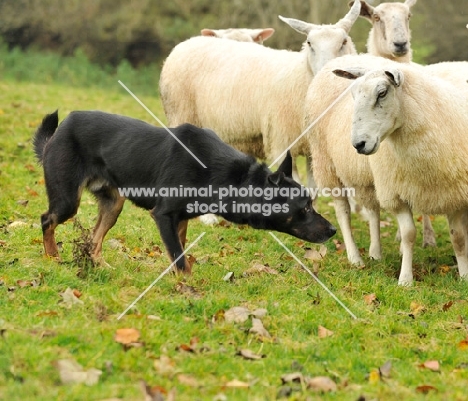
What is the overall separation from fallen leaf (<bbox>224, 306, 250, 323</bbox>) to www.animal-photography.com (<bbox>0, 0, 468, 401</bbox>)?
13mm

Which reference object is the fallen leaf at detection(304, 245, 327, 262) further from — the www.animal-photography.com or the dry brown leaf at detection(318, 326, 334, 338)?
the dry brown leaf at detection(318, 326, 334, 338)

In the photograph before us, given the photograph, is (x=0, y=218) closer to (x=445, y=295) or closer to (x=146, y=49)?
(x=445, y=295)

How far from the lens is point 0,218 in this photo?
25.9 ft

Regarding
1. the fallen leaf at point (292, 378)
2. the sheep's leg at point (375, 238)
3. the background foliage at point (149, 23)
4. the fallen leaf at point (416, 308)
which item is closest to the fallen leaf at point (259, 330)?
the fallen leaf at point (292, 378)

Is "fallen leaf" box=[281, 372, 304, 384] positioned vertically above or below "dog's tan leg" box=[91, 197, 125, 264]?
above

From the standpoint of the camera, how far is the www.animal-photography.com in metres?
4.35

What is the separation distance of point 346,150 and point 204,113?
2959 mm

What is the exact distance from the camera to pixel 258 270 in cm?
644

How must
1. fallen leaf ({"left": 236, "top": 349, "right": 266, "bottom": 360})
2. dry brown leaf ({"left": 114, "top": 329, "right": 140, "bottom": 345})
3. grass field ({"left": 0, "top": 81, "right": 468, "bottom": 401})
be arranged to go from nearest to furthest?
grass field ({"left": 0, "top": 81, "right": 468, "bottom": 401}) < dry brown leaf ({"left": 114, "top": 329, "right": 140, "bottom": 345}) < fallen leaf ({"left": 236, "top": 349, "right": 266, "bottom": 360})

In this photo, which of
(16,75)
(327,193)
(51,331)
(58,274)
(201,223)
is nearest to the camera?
(51,331)

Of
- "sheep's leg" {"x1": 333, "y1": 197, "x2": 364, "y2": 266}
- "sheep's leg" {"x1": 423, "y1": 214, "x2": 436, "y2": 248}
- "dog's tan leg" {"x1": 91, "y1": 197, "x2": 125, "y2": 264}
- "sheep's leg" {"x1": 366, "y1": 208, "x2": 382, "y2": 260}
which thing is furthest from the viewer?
"sheep's leg" {"x1": 423, "y1": 214, "x2": 436, "y2": 248}

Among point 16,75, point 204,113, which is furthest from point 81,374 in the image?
point 16,75

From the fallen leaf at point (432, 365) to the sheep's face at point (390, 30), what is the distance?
5074mm

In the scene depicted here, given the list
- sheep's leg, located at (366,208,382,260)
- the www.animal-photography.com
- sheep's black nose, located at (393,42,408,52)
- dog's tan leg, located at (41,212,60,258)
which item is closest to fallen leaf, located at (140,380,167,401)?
the www.animal-photography.com
